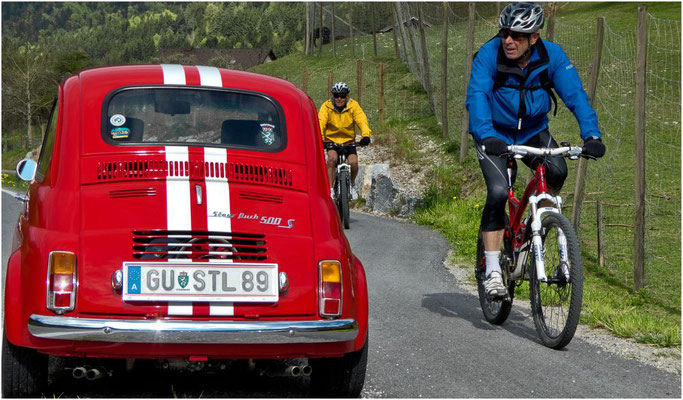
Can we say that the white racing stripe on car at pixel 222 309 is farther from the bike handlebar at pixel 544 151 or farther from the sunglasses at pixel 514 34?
→ the sunglasses at pixel 514 34

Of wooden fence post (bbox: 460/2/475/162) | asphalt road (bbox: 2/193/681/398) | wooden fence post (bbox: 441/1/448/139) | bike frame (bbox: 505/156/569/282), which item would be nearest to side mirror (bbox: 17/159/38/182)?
asphalt road (bbox: 2/193/681/398)

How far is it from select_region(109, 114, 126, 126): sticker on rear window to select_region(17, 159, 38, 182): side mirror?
25.9 inches

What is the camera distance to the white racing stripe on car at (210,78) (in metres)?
5.60

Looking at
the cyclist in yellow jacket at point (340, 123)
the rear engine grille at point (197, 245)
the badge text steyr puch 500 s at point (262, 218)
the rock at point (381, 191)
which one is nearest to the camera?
the rear engine grille at point (197, 245)

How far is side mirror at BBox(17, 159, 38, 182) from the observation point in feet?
18.9

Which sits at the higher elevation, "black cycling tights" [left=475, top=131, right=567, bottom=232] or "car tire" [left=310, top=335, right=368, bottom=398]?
"black cycling tights" [left=475, top=131, right=567, bottom=232]

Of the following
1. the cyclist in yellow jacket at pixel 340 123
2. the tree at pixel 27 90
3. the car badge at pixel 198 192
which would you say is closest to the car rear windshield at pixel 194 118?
the car badge at pixel 198 192

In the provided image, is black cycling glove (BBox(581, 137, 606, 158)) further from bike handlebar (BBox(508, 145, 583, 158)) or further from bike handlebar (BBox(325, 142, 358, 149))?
bike handlebar (BBox(325, 142, 358, 149))

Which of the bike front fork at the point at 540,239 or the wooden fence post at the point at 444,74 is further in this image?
the wooden fence post at the point at 444,74

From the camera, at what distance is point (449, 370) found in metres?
5.68

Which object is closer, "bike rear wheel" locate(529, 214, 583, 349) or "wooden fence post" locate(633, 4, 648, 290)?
"bike rear wheel" locate(529, 214, 583, 349)

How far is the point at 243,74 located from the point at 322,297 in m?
1.75

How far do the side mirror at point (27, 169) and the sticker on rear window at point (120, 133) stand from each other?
672mm

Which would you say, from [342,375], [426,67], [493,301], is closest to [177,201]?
[342,375]
